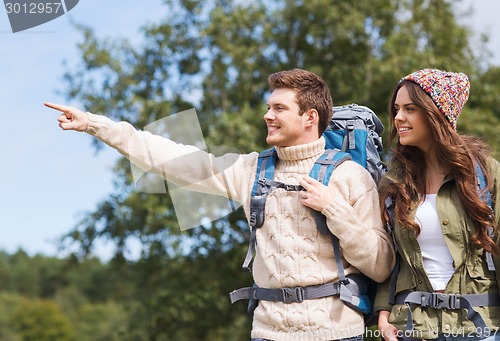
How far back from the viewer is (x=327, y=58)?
15.4 metres

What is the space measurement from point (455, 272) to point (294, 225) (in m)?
0.79

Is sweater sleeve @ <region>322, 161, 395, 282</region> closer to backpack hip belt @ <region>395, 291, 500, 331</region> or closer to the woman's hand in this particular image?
backpack hip belt @ <region>395, 291, 500, 331</region>

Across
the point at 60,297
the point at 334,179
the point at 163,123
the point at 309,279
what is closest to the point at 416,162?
the point at 334,179

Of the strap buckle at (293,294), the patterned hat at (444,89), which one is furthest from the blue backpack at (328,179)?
the patterned hat at (444,89)

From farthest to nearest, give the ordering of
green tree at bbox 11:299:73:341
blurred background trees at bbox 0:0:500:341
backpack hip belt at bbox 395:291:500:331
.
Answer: green tree at bbox 11:299:73:341 < blurred background trees at bbox 0:0:500:341 < backpack hip belt at bbox 395:291:500:331

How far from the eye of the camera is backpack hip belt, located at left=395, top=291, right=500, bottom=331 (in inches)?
132

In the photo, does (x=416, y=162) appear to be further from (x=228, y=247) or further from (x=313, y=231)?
(x=228, y=247)

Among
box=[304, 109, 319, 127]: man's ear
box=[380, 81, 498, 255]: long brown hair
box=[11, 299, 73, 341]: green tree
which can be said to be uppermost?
box=[304, 109, 319, 127]: man's ear

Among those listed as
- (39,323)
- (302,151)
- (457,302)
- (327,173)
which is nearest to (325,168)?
(327,173)

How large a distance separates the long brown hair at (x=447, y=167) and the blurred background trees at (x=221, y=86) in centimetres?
953

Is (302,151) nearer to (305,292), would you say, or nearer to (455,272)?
(305,292)

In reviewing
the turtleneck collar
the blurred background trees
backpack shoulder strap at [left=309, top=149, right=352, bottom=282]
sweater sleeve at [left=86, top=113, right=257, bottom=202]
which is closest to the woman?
backpack shoulder strap at [left=309, top=149, right=352, bottom=282]

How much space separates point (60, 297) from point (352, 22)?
69.7 metres

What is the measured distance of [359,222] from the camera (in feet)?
11.8
